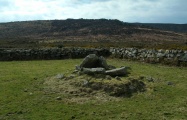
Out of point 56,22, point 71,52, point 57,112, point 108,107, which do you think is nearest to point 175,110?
point 108,107

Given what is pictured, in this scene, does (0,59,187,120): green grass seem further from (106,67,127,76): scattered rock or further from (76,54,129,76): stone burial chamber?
(76,54,129,76): stone burial chamber

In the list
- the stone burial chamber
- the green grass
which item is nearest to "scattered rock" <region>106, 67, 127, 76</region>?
the stone burial chamber

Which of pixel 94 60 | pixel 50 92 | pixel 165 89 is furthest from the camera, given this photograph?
pixel 94 60

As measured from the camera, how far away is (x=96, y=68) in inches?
611

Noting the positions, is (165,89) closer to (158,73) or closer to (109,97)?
(109,97)

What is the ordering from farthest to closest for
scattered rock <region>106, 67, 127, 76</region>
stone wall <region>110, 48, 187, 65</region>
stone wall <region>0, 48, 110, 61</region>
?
stone wall <region>0, 48, 110, 61</region> < stone wall <region>110, 48, 187, 65</region> < scattered rock <region>106, 67, 127, 76</region>

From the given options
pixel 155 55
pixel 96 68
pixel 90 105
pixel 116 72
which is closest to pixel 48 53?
pixel 155 55

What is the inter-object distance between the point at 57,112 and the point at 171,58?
14198mm

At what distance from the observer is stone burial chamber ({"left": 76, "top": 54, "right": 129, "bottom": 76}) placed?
15.1 meters

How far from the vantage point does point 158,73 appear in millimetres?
19172

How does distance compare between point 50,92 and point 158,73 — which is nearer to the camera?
point 50,92

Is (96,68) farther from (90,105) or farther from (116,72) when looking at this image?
(90,105)

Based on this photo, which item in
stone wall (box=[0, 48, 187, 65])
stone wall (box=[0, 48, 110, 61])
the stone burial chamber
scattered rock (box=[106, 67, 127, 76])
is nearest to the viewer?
the stone burial chamber

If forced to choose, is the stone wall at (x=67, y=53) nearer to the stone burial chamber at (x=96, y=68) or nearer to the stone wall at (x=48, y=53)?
the stone wall at (x=48, y=53)
